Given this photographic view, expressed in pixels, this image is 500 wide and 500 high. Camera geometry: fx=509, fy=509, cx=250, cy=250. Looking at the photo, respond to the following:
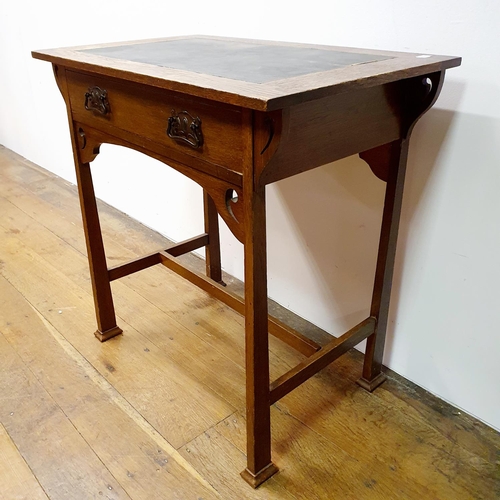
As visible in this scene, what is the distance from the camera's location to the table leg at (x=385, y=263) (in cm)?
126

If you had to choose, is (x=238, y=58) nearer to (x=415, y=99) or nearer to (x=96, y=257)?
(x=415, y=99)

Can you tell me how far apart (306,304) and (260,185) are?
0.96 m

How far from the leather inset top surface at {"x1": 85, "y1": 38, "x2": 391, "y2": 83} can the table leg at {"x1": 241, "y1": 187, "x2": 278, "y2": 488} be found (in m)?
0.26

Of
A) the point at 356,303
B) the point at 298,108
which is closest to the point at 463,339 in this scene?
the point at 356,303

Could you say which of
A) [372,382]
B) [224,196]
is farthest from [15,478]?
[372,382]

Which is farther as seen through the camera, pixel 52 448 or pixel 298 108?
pixel 52 448

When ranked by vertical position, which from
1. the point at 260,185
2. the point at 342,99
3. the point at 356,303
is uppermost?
the point at 342,99

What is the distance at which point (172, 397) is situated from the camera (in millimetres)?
1542

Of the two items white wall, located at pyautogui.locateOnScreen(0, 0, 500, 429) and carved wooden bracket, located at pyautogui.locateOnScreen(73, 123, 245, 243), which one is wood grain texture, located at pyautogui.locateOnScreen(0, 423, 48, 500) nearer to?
carved wooden bracket, located at pyautogui.locateOnScreen(73, 123, 245, 243)

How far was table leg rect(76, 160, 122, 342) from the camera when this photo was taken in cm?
156

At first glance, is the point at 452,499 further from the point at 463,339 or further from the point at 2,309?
the point at 2,309

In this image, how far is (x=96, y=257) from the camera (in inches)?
66.1

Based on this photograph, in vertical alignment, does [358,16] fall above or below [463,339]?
above

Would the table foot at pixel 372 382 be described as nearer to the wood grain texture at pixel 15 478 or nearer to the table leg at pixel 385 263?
the table leg at pixel 385 263
